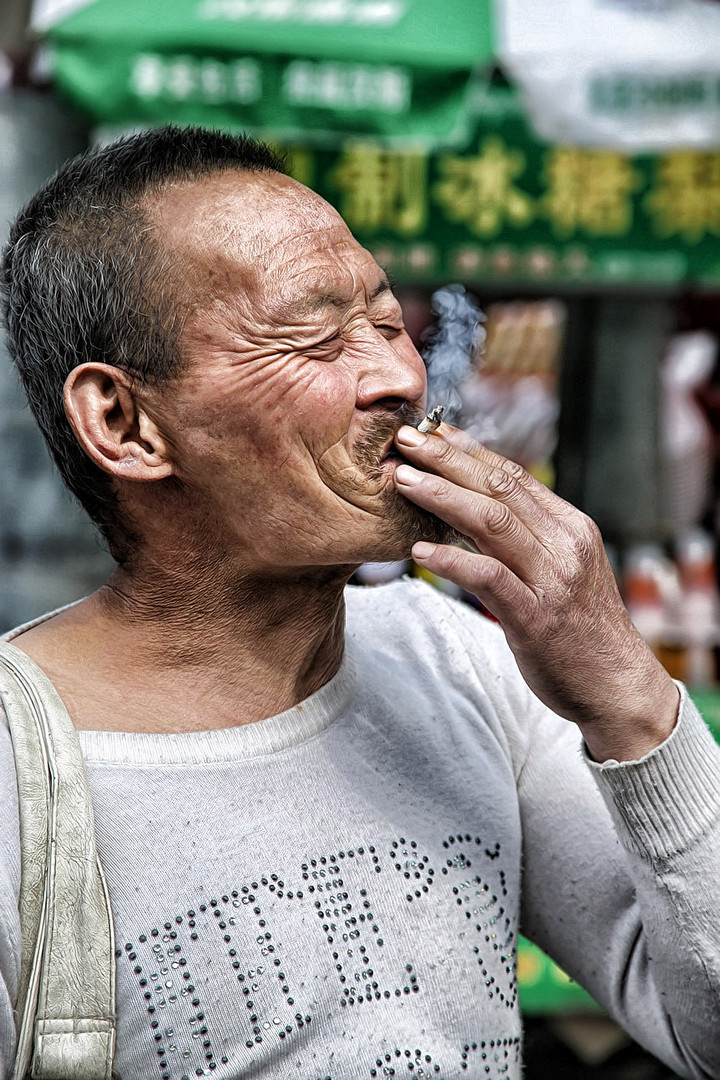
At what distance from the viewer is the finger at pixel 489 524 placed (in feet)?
5.14

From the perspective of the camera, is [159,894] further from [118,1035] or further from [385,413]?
[385,413]

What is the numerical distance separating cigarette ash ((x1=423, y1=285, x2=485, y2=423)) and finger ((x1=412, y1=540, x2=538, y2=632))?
43 cm

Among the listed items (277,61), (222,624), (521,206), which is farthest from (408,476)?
(521,206)

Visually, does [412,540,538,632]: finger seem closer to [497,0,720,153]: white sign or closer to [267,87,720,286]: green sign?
[497,0,720,153]: white sign

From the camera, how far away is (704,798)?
164 centimetres

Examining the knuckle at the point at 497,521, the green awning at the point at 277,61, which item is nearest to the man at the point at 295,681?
the knuckle at the point at 497,521

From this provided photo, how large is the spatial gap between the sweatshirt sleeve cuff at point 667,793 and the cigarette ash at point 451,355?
2.21ft

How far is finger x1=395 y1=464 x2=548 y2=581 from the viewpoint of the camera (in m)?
1.57

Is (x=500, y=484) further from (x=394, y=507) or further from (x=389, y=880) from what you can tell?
(x=389, y=880)

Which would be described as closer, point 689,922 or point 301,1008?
point 301,1008

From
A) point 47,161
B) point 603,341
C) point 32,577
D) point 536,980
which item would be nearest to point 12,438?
point 32,577

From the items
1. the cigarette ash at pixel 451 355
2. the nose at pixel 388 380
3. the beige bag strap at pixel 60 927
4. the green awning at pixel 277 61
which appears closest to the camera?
the beige bag strap at pixel 60 927

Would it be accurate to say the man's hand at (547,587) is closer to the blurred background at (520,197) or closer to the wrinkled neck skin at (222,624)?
the wrinkled neck skin at (222,624)

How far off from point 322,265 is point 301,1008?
3.63 ft
